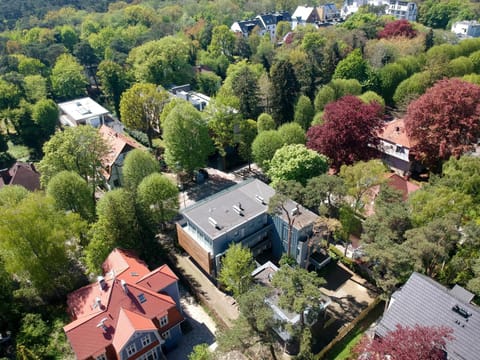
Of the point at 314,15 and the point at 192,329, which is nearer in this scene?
the point at 192,329

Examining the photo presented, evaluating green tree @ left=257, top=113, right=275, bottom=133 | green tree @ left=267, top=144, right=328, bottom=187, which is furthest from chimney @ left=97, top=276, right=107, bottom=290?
green tree @ left=257, top=113, right=275, bottom=133

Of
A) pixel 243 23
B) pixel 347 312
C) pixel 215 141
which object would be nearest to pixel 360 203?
pixel 347 312

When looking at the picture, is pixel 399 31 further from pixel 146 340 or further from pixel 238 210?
pixel 146 340

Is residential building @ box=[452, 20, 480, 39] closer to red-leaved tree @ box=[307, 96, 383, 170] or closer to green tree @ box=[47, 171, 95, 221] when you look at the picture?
red-leaved tree @ box=[307, 96, 383, 170]

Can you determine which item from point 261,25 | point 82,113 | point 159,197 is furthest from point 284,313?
point 261,25

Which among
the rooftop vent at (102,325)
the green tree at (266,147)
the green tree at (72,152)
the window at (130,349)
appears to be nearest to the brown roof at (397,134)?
the green tree at (266,147)

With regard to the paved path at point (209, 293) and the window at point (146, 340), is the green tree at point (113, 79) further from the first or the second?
the window at point (146, 340)
